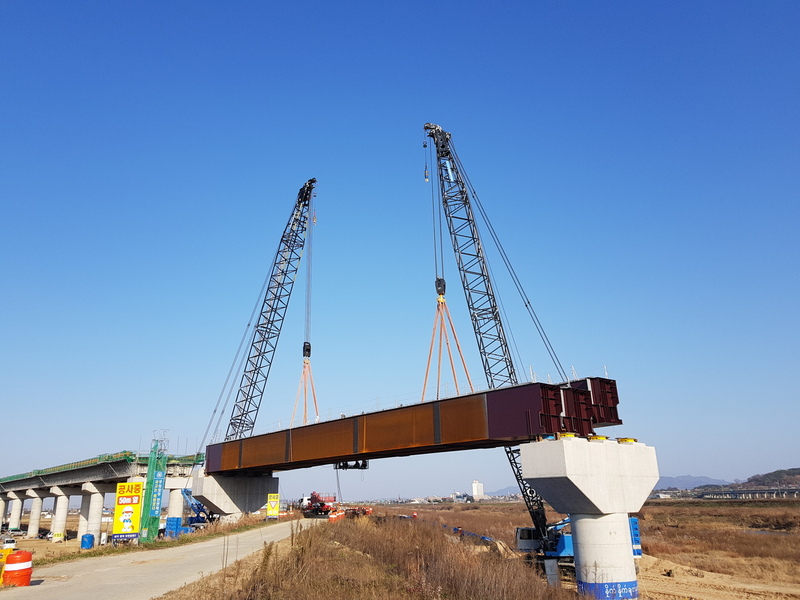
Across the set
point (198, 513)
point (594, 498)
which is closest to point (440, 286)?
point (594, 498)

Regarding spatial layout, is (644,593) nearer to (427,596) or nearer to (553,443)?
(553,443)

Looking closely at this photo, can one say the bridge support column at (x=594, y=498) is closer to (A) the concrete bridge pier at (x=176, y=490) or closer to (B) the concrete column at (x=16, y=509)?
(A) the concrete bridge pier at (x=176, y=490)

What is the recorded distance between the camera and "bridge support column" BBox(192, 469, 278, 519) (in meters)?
53.6

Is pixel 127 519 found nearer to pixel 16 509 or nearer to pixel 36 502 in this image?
pixel 36 502

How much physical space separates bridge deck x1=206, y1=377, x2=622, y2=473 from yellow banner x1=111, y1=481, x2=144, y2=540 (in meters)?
13.2

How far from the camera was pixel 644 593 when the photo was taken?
83.5 ft

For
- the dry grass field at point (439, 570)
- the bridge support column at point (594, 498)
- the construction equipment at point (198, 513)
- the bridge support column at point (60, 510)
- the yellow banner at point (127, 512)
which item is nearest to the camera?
the dry grass field at point (439, 570)

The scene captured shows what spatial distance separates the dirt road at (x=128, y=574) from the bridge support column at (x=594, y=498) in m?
12.3

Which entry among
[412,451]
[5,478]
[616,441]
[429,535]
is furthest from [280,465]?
[5,478]

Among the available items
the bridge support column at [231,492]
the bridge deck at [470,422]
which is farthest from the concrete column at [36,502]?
the bridge deck at [470,422]

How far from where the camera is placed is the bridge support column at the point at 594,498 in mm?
23422

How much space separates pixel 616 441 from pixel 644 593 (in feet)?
22.4

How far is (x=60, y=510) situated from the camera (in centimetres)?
6994

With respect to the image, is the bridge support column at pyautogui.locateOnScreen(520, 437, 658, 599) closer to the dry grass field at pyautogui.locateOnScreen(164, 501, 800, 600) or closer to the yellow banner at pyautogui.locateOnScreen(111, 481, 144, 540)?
the dry grass field at pyautogui.locateOnScreen(164, 501, 800, 600)
